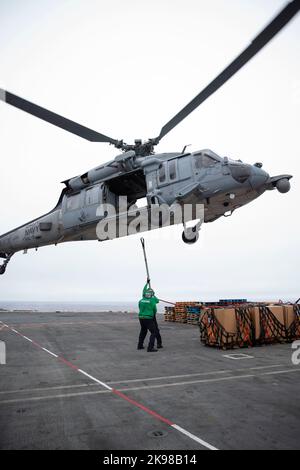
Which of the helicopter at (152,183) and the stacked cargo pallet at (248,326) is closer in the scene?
the stacked cargo pallet at (248,326)

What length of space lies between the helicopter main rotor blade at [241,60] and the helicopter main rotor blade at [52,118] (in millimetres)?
2826

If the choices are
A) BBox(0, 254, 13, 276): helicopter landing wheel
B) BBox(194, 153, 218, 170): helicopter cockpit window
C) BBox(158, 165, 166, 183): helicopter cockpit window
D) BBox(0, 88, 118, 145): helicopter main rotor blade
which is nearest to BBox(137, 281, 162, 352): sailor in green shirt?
BBox(158, 165, 166, 183): helicopter cockpit window

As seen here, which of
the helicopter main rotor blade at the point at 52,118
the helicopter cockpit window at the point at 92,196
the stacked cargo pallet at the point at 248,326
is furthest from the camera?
the helicopter cockpit window at the point at 92,196

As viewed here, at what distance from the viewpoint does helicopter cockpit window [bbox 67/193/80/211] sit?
15.9 meters

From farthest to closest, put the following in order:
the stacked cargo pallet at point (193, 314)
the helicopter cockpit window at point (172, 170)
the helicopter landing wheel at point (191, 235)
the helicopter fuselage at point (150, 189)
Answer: the stacked cargo pallet at point (193, 314), the helicopter landing wheel at point (191, 235), the helicopter cockpit window at point (172, 170), the helicopter fuselage at point (150, 189)

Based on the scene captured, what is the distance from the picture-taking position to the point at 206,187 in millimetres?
12445

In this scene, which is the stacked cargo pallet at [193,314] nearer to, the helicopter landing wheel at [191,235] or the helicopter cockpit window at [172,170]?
the helicopter landing wheel at [191,235]

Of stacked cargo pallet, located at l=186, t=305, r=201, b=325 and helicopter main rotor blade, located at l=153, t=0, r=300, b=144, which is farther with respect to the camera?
stacked cargo pallet, located at l=186, t=305, r=201, b=325

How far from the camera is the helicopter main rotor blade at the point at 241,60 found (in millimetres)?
6032

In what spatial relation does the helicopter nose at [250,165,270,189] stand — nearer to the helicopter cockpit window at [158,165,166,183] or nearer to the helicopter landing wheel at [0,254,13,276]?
the helicopter cockpit window at [158,165,166,183]

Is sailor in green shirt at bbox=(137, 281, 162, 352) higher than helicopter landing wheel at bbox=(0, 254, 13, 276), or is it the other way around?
helicopter landing wheel at bbox=(0, 254, 13, 276)

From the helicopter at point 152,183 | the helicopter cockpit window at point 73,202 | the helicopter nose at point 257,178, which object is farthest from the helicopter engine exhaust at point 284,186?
the helicopter cockpit window at point 73,202

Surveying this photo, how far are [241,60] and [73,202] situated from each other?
10.2 metres
